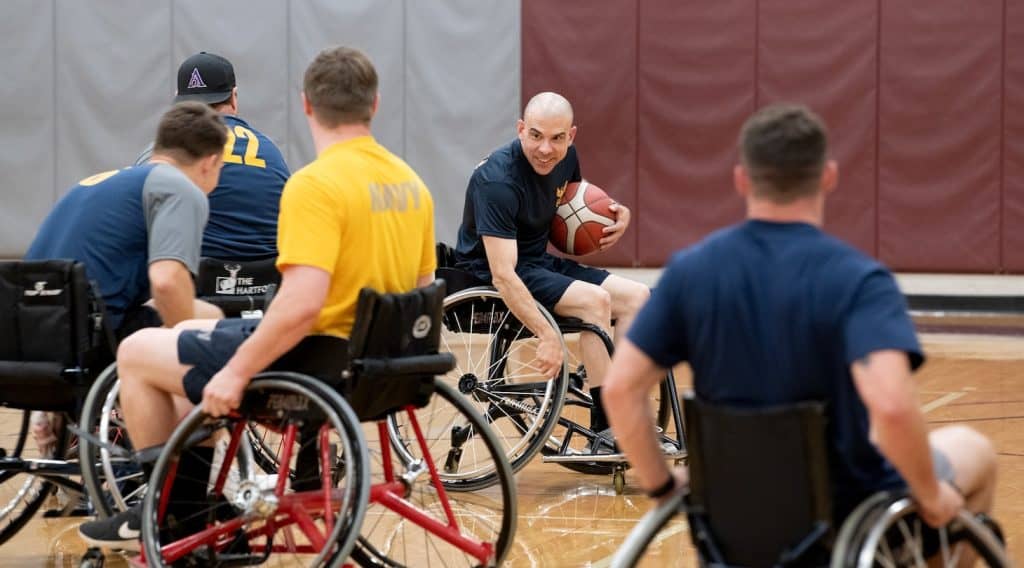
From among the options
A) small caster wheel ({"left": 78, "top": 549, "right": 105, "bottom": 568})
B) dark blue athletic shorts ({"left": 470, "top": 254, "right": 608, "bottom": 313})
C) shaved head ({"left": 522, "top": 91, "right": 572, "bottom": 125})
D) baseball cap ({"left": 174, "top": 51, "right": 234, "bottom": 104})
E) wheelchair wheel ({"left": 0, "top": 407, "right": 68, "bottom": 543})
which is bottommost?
small caster wheel ({"left": 78, "top": 549, "right": 105, "bottom": 568})

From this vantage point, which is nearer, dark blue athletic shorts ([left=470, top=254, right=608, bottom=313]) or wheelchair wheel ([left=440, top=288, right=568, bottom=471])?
wheelchair wheel ([left=440, top=288, right=568, bottom=471])

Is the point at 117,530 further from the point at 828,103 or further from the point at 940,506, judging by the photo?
the point at 828,103

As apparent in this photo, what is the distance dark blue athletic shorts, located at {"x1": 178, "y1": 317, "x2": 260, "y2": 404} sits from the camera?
288 centimetres

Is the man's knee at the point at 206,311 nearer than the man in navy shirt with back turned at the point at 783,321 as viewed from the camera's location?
No

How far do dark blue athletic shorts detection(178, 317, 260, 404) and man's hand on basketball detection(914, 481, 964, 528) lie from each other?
142 cm

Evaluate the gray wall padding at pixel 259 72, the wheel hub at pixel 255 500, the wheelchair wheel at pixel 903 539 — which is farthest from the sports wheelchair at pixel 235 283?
the gray wall padding at pixel 259 72

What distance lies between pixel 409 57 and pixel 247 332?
6.52 metres

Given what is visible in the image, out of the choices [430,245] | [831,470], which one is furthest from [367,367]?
[831,470]

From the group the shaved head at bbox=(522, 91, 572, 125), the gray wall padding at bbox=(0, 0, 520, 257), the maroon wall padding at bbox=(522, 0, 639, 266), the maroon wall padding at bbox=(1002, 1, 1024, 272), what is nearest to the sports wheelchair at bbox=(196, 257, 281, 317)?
the shaved head at bbox=(522, 91, 572, 125)

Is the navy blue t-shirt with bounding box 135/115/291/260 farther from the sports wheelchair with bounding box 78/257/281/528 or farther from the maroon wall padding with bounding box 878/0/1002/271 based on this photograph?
the maroon wall padding with bounding box 878/0/1002/271

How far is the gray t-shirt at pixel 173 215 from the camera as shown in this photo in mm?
3217

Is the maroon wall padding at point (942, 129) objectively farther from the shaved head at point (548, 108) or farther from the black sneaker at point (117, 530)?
the black sneaker at point (117, 530)

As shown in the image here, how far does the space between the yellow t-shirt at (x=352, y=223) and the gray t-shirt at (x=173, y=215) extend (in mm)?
499

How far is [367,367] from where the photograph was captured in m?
2.79
